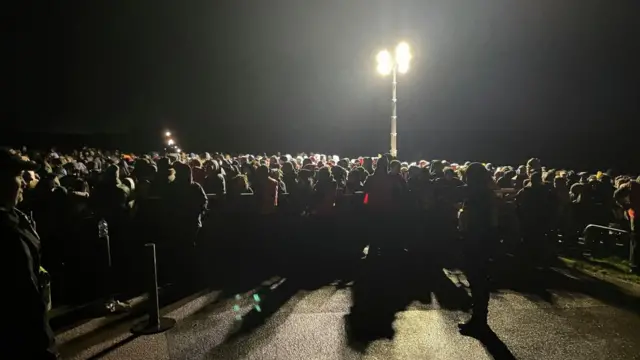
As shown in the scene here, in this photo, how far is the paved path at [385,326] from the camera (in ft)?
17.4

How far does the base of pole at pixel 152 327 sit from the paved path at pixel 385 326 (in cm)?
12

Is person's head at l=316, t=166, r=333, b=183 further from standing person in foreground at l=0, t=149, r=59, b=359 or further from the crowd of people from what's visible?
standing person in foreground at l=0, t=149, r=59, b=359

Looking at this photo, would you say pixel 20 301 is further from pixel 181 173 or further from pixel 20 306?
pixel 181 173

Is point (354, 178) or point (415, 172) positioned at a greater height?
Result: point (415, 172)

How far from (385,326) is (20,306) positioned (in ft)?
14.3

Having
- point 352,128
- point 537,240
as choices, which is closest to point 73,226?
point 537,240

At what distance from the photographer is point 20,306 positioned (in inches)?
104

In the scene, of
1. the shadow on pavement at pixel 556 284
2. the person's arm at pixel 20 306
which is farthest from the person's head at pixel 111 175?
the shadow on pavement at pixel 556 284

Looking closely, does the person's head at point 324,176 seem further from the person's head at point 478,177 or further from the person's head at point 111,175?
the person's head at point 478,177

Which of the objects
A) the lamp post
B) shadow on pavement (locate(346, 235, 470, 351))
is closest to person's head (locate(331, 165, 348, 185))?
shadow on pavement (locate(346, 235, 470, 351))

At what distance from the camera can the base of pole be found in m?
5.82

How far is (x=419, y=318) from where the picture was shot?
6340mm

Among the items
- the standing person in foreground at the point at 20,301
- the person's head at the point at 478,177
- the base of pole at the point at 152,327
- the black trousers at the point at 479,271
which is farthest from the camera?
the person's head at the point at 478,177

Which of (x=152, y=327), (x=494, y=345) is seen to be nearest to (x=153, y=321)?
(x=152, y=327)
